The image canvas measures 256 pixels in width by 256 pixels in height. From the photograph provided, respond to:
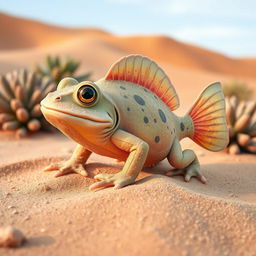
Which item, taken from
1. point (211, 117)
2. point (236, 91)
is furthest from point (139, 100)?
point (236, 91)

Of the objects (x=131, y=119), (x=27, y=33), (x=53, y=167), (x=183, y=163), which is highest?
(x=131, y=119)

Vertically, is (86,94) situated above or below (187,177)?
above

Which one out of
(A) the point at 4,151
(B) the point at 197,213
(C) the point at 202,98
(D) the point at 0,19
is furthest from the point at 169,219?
(D) the point at 0,19

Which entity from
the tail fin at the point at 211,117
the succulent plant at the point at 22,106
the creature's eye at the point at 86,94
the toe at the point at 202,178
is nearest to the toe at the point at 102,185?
the creature's eye at the point at 86,94

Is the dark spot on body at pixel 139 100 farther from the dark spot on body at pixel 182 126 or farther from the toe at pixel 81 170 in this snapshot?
the toe at pixel 81 170

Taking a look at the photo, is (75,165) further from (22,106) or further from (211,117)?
(22,106)

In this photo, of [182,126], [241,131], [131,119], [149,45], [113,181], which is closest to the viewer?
[113,181]
